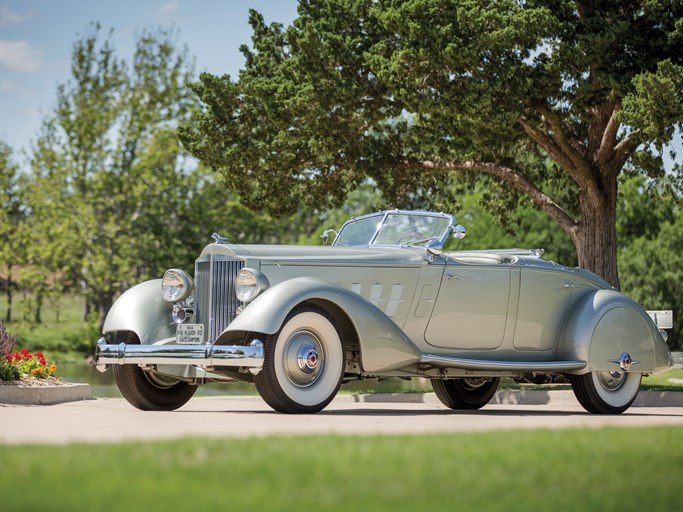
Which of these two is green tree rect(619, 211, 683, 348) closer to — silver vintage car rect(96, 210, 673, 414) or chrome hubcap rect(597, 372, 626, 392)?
silver vintage car rect(96, 210, 673, 414)

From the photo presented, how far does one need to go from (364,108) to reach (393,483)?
17.0 m

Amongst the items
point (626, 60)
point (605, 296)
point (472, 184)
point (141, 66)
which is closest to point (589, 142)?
point (626, 60)

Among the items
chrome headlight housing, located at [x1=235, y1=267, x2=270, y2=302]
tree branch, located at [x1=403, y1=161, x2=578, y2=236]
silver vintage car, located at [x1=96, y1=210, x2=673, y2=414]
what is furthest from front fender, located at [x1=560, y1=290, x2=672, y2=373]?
tree branch, located at [x1=403, y1=161, x2=578, y2=236]

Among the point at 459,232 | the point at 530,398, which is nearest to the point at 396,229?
the point at 459,232

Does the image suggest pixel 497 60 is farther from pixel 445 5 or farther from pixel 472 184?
pixel 472 184

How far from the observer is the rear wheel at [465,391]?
41.5ft

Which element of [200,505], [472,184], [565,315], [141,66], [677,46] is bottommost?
[200,505]

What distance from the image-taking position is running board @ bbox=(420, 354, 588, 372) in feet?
33.7

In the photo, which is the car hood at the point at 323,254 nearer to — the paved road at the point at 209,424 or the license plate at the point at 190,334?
the license plate at the point at 190,334

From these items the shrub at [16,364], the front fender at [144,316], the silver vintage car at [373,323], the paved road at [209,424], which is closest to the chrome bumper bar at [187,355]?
the silver vintage car at [373,323]

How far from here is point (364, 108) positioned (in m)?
21.0

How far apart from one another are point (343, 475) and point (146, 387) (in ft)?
21.1

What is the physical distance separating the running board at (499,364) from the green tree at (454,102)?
6597mm

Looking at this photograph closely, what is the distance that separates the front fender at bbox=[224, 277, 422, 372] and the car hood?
48 centimetres
